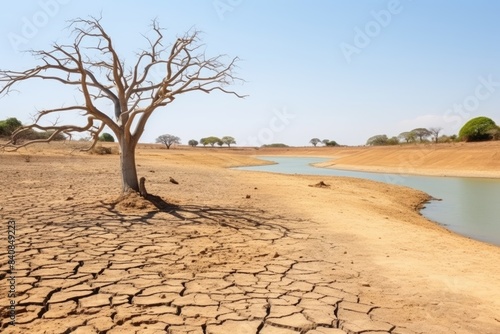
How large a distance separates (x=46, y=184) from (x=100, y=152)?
858 inches

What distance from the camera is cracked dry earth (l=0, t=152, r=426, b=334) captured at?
10.6 feet

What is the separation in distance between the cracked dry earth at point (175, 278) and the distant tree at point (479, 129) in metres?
48.2

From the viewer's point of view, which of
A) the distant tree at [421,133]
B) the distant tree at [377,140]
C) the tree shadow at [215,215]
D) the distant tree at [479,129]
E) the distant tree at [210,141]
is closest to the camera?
the tree shadow at [215,215]

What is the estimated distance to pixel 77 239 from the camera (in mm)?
5715

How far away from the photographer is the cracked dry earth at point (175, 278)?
10.6 feet

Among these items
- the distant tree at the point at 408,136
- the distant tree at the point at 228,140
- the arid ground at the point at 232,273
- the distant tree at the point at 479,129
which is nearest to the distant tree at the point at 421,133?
the distant tree at the point at 408,136

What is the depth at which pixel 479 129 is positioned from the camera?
1868 inches

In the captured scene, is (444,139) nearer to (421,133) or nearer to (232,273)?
(421,133)

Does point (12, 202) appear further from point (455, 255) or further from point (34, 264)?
point (455, 255)

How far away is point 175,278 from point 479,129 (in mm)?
52213

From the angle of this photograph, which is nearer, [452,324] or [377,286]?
[452,324]

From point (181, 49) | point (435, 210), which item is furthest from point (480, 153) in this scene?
point (181, 49)

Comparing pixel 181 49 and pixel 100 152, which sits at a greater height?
pixel 181 49

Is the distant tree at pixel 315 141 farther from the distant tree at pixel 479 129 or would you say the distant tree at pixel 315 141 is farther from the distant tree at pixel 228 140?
the distant tree at pixel 479 129
